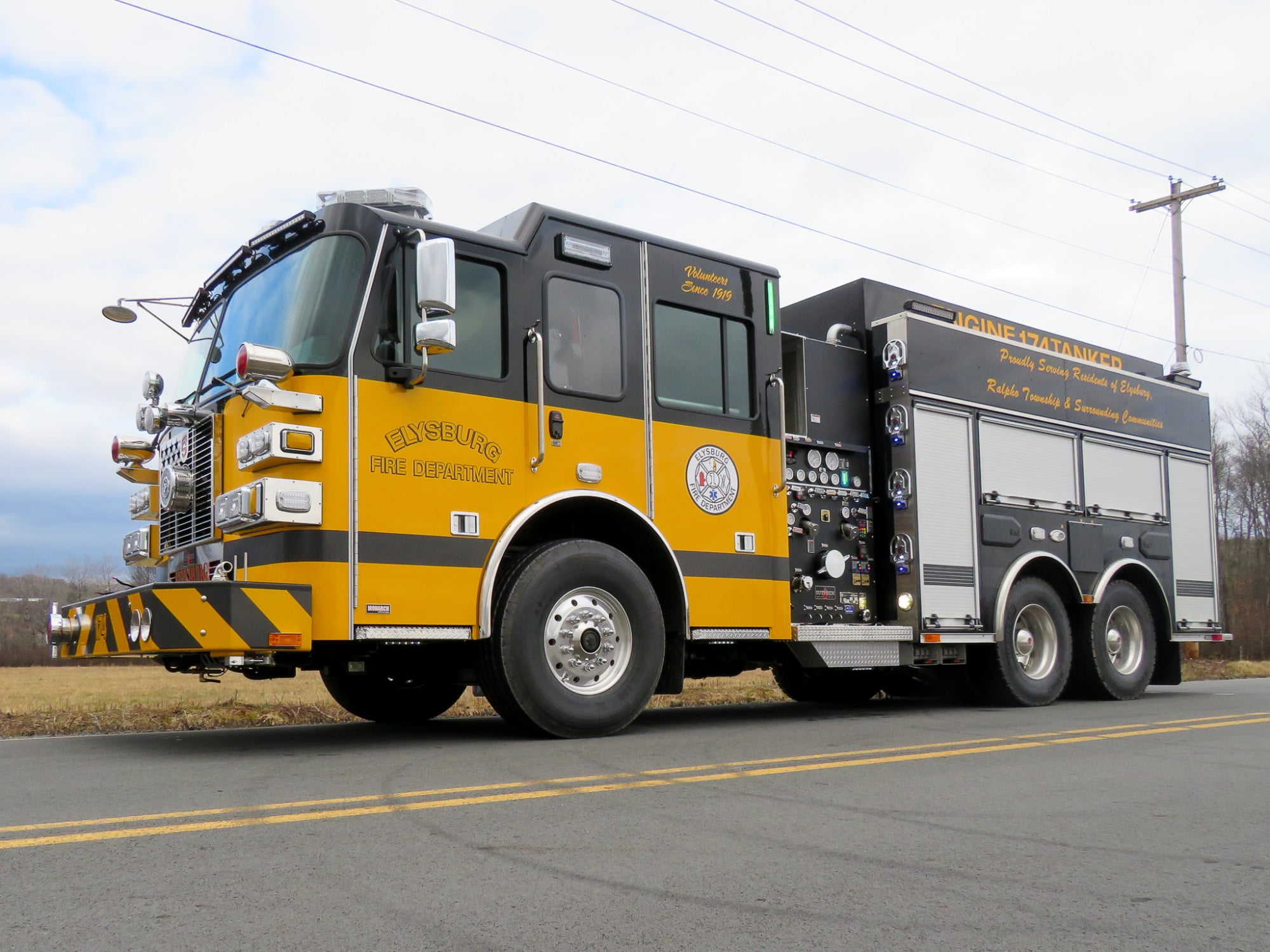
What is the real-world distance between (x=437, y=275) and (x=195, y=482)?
2236 mm

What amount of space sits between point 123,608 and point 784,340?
5.44 metres

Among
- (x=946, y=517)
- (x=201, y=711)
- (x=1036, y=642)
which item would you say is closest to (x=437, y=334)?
(x=201, y=711)

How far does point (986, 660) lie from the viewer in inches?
401

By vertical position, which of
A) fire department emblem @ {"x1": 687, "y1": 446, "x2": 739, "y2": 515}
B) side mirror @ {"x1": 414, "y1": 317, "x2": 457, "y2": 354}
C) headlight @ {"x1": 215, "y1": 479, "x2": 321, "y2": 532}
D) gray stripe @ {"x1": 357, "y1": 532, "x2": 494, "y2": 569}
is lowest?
gray stripe @ {"x1": 357, "y1": 532, "x2": 494, "y2": 569}

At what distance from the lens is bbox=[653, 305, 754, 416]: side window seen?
813cm

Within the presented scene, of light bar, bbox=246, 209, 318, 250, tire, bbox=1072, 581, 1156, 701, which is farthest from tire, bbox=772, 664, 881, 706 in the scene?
light bar, bbox=246, 209, 318, 250

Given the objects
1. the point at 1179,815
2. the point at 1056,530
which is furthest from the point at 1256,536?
the point at 1179,815

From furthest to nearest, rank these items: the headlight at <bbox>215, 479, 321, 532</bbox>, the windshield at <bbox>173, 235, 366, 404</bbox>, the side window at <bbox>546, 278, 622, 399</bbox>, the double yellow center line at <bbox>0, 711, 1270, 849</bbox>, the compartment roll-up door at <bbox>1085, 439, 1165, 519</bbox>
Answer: the compartment roll-up door at <bbox>1085, 439, 1165, 519</bbox> → the side window at <bbox>546, 278, 622, 399</bbox> → the windshield at <bbox>173, 235, 366, 404</bbox> → the headlight at <bbox>215, 479, 321, 532</bbox> → the double yellow center line at <bbox>0, 711, 1270, 849</bbox>

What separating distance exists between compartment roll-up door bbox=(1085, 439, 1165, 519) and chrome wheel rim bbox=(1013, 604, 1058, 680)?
1.40 meters

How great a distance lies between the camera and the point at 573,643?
23.4 feet

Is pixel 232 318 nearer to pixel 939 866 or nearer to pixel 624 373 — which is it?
pixel 624 373

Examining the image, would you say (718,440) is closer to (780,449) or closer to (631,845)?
(780,449)

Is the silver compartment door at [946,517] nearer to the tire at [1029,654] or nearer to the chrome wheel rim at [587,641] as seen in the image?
the tire at [1029,654]

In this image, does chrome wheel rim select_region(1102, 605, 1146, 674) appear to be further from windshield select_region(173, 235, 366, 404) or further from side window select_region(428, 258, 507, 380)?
windshield select_region(173, 235, 366, 404)
